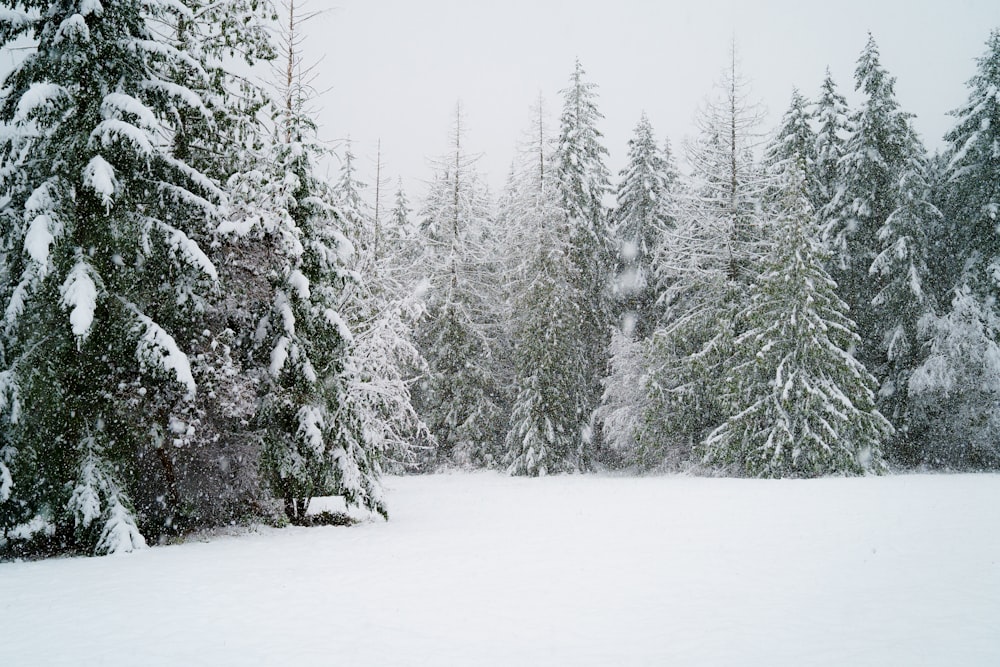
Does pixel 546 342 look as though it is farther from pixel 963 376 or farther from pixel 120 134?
pixel 120 134

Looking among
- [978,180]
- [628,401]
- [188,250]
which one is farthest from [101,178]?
[978,180]

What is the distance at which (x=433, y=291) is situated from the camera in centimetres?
2936

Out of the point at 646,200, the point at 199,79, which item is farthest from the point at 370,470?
the point at 646,200

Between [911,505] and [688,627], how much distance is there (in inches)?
374

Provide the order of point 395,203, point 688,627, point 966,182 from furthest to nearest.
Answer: point 395,203
point 966,182
point 688,627

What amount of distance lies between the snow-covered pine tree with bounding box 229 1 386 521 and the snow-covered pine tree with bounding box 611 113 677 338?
17.4 metres

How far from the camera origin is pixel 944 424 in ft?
77.5

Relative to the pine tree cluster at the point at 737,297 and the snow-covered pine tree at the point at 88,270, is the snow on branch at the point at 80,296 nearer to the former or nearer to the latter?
the snow-covered pine tree at the point at 88,270

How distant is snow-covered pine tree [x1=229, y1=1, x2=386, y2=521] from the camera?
476 inches

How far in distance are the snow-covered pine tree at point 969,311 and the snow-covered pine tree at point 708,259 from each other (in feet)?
22.3

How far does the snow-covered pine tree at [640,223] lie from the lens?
27859mm

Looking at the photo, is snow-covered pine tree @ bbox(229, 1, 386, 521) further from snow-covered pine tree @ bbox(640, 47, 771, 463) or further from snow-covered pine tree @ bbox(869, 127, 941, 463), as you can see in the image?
snow-covered pine tree @ bbox(869, 127, 941, 463)

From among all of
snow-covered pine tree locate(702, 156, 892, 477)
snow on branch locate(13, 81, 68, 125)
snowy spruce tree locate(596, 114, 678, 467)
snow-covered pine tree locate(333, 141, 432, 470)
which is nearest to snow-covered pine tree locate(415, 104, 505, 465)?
snowy spruce tree locate(596, 114, 678, 467)

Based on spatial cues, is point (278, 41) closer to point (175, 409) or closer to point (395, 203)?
point (175, 409)
